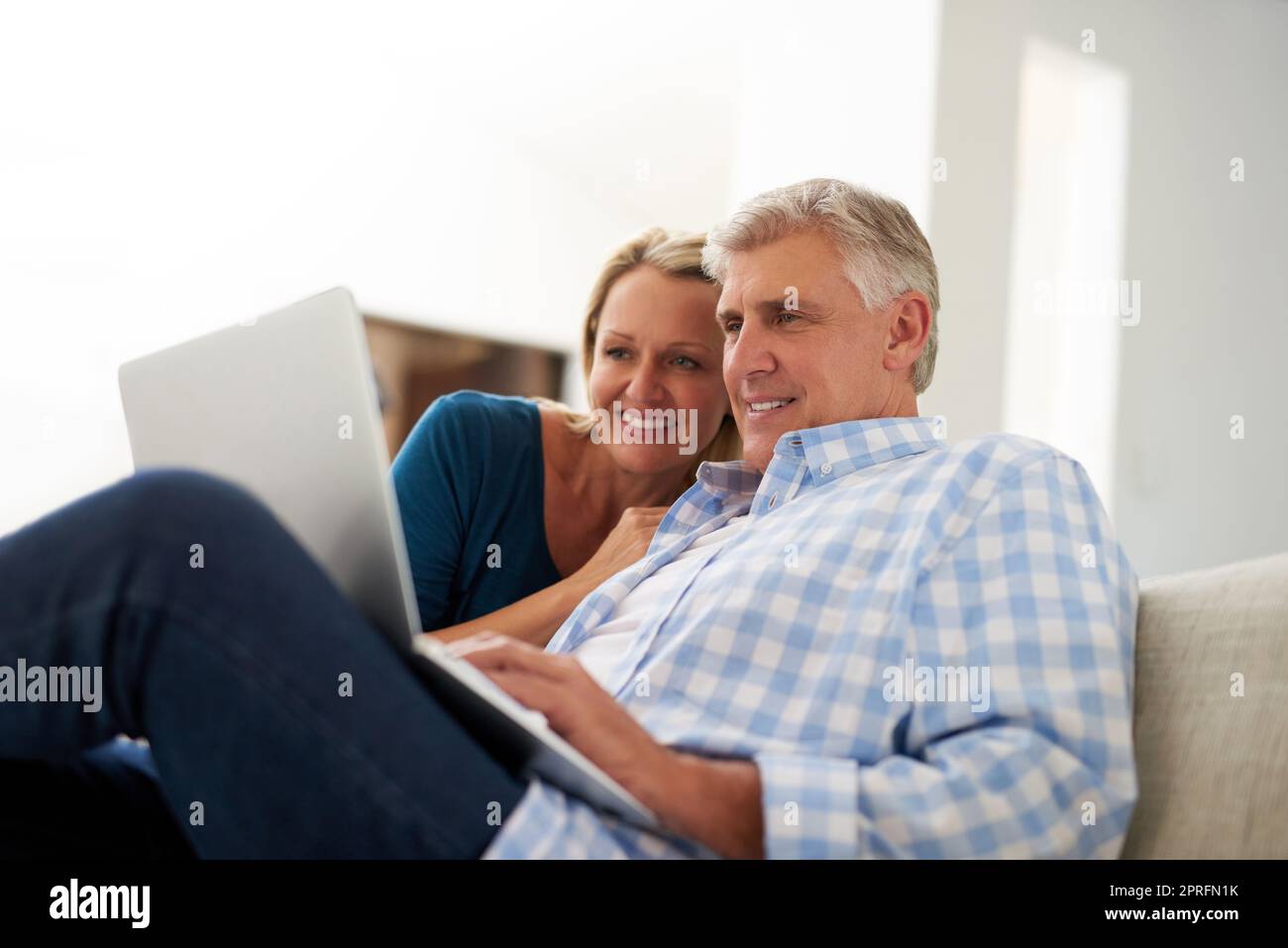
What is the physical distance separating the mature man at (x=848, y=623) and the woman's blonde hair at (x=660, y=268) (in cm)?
20

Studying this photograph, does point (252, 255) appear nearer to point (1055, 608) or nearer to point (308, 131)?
point (308, 131)

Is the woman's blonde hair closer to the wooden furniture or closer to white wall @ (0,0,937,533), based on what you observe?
white wall @ (0,0,937,533)

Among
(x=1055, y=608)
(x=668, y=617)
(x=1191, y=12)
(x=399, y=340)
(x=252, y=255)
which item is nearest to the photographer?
(x=1055, y=608)

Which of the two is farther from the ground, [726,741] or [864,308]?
[864,308]

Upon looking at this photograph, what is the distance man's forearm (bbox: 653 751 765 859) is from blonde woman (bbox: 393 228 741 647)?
66 centimetres

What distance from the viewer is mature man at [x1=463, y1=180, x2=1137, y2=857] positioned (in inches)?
33.0

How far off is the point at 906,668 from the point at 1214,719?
0.26 metres

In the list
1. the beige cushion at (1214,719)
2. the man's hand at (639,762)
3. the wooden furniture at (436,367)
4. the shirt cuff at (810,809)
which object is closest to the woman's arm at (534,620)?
the man's hand at (639,762)

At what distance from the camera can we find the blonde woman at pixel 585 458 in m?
1.57

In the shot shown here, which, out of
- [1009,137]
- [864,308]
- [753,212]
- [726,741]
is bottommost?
[726,741]

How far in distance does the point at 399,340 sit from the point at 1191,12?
3516 millimetres

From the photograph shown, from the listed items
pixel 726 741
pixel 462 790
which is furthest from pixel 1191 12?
pixel 462 790

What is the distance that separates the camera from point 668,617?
3.68 feet

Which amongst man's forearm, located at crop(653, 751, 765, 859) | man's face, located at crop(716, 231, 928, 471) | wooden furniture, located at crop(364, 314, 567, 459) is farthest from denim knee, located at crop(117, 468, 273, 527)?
wooden furniture, located at crop(364, 314, 567, 459)
